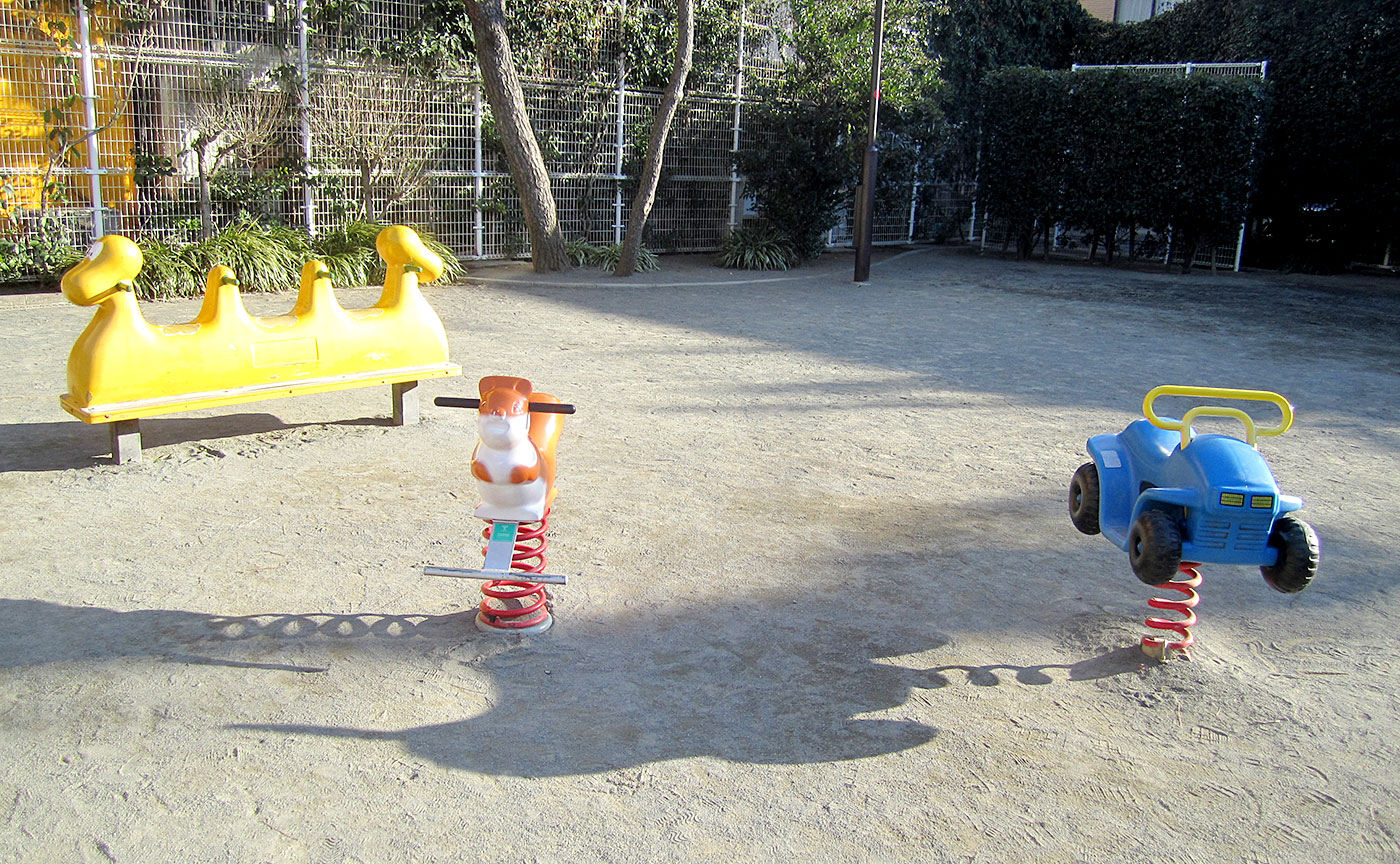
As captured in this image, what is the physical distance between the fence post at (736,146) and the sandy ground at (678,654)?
32.3 feet

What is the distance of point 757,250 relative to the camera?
1531 centimetres

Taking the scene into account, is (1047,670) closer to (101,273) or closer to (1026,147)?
(101,273)

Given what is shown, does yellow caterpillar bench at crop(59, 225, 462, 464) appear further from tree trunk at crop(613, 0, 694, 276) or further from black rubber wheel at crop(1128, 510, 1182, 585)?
tree trunk at crop(613, 0, 694, 276)

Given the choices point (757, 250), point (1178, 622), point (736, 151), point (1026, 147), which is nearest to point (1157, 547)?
point (1178, 622)

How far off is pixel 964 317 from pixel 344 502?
7923 mm

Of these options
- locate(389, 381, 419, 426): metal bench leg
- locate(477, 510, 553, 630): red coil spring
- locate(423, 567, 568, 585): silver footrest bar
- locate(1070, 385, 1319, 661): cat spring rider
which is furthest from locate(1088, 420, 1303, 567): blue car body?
locate(389, 381, 419, 426): metal bench leg

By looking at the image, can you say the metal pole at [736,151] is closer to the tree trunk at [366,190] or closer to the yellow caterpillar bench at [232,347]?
the tree trunk at [366,190]

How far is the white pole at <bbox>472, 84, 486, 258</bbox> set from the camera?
14.0m

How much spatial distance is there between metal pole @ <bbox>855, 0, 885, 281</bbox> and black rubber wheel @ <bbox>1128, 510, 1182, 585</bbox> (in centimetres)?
1005

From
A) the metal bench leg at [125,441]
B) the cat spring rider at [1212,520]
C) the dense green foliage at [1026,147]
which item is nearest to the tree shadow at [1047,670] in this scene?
the cat spring rider at [1212,520]

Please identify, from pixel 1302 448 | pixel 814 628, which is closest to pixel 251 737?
pixel 814 628

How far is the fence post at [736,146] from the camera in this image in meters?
15.7

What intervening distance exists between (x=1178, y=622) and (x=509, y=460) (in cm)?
247

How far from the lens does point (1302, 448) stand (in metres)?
6.61
